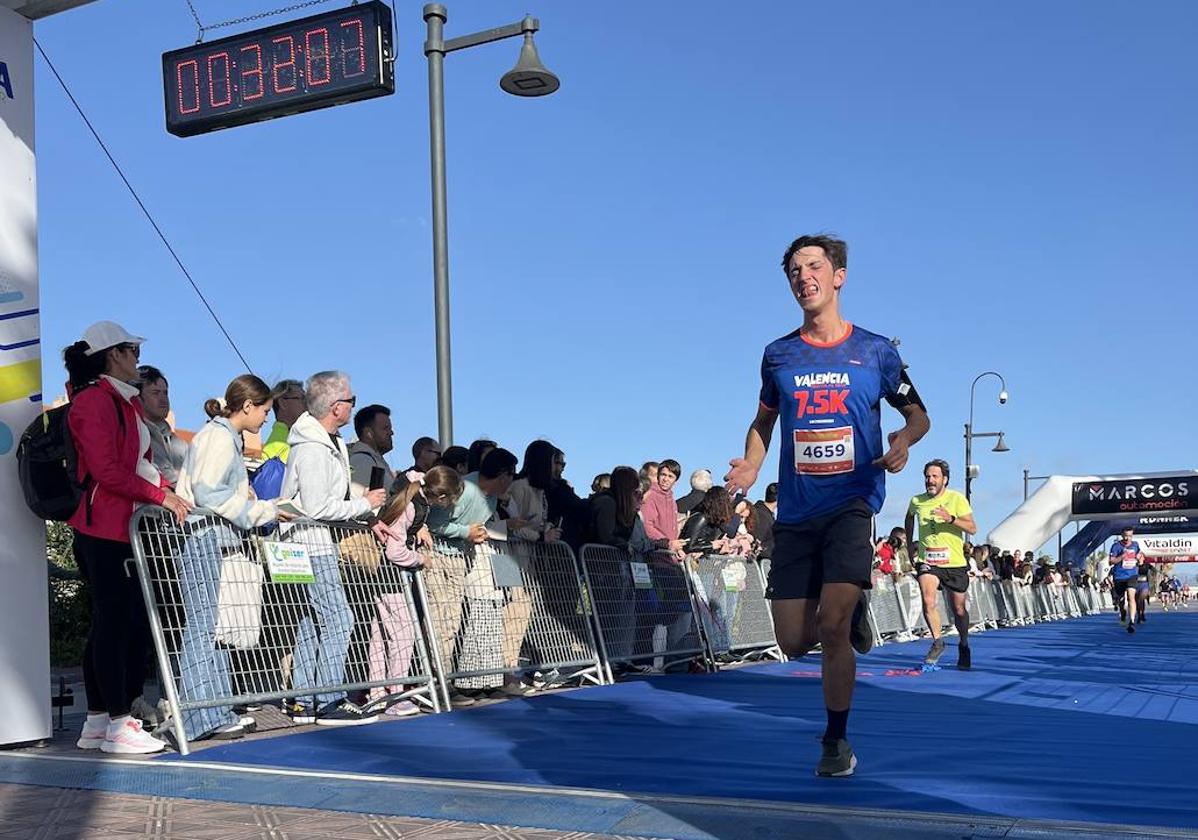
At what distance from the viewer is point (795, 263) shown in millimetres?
5441

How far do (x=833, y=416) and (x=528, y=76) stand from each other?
266 inches

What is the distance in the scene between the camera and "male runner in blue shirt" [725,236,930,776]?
513cm

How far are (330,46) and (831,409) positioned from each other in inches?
214

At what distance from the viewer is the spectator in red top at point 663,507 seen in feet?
38.9

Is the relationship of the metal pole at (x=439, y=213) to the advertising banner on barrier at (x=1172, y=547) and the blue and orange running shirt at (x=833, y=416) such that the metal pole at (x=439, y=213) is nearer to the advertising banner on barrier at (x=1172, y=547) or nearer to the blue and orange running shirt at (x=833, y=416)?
the blue and orange running shirt at (x=833, y=416)

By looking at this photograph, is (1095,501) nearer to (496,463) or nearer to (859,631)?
(496,463)

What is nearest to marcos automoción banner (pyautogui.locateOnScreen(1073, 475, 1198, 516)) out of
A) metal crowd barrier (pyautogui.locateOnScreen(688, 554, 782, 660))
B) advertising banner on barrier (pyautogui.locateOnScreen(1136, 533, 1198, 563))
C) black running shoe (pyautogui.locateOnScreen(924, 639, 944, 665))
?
advertising banner on barrier (pyautogui.locateOnScreen(1136, 533, 1198, 563))

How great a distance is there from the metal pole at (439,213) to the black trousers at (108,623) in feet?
13.7

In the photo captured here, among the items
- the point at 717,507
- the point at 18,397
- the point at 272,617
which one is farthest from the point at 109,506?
the point at 717,507

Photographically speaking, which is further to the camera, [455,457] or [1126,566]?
[1126,566]

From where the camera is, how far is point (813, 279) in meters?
5.38

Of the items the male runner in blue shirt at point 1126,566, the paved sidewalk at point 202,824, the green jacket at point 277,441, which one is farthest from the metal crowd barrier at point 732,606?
the male runner in blue shirt at point 1126,566

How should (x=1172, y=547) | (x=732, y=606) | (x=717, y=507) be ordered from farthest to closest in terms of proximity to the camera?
1. (x=1172, y=547)
2. (x=732, y=606)
3. (x=717, y=507)

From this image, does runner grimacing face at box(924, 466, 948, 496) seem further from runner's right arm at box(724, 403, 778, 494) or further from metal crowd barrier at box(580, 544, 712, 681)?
runner's right arm at box(724, 403, 778, 494)
